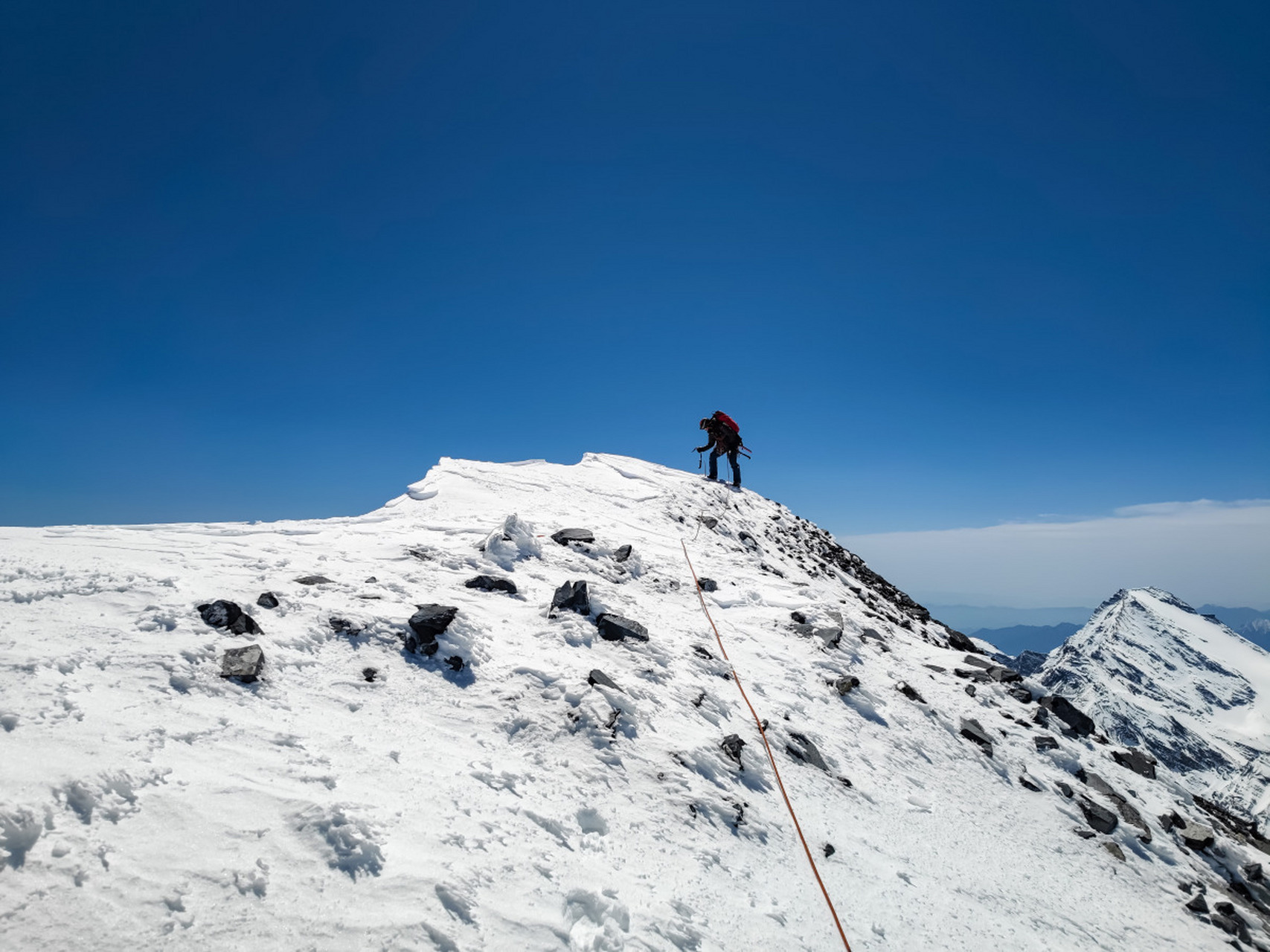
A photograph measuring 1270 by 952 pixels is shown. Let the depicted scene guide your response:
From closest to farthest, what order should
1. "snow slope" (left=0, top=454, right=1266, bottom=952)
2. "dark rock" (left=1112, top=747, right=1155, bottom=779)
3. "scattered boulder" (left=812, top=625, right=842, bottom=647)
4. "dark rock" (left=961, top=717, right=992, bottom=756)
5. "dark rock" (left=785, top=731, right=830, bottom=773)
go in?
"snow slope" (left=0, top=454, right=1266, bottom=952) < "dark rock" (left=785, top=731, right=830, bottom=773) < "dark rock" (left=961, top=717, right=992, bottom=756) < "dark rock" (left=1112, top=747, right=1155, bottom=779) < "scattered boulder" (left=812, top=625, right=842, bottom=647)

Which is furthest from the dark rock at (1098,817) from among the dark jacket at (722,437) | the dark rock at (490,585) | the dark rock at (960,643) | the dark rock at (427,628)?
the dark jacket at (722,437)

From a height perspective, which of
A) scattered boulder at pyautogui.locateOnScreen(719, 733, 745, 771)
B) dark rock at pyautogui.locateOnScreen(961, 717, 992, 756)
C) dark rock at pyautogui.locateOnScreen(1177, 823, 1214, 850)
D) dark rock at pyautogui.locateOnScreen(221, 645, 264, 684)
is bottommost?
dark rock at pyautogui.locateOnScreen(1177, 823, 1214, 850)

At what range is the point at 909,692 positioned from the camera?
493 inches

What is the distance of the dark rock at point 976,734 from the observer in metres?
11.6

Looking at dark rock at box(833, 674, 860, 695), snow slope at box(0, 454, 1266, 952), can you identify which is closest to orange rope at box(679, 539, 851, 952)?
snow slope at box(0, 454, 1266, 952)

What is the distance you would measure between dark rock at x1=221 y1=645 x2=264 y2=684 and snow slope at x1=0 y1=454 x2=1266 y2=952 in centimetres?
11

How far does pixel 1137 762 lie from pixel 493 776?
15298 mm

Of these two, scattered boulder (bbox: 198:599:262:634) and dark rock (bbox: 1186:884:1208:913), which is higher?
scattered boulder (bbox: 198:599:262:634)

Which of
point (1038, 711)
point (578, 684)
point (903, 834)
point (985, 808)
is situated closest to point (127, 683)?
point (578, 684)

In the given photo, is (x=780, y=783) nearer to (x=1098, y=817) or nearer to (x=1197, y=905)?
(x=1098, y=817)

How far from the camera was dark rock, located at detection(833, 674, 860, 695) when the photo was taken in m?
11.6

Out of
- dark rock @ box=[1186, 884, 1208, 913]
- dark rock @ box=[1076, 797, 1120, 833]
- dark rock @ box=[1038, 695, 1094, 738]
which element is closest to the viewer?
dark rock @ box=[1186, 884, 1208, 913]

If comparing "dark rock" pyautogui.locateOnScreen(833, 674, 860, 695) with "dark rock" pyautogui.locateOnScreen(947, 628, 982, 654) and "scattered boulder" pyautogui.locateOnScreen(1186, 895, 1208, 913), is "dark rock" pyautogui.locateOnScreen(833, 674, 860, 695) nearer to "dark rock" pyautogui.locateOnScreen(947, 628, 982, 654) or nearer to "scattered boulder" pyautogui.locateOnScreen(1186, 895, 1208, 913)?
"scattered boulder" pyautogui.locateOnScreen(1186, 895, 1208, 913)

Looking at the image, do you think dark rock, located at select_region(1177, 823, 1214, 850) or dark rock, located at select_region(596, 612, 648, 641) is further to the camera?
dark rock, located at select_region(1177, 823, 1214, 850)
